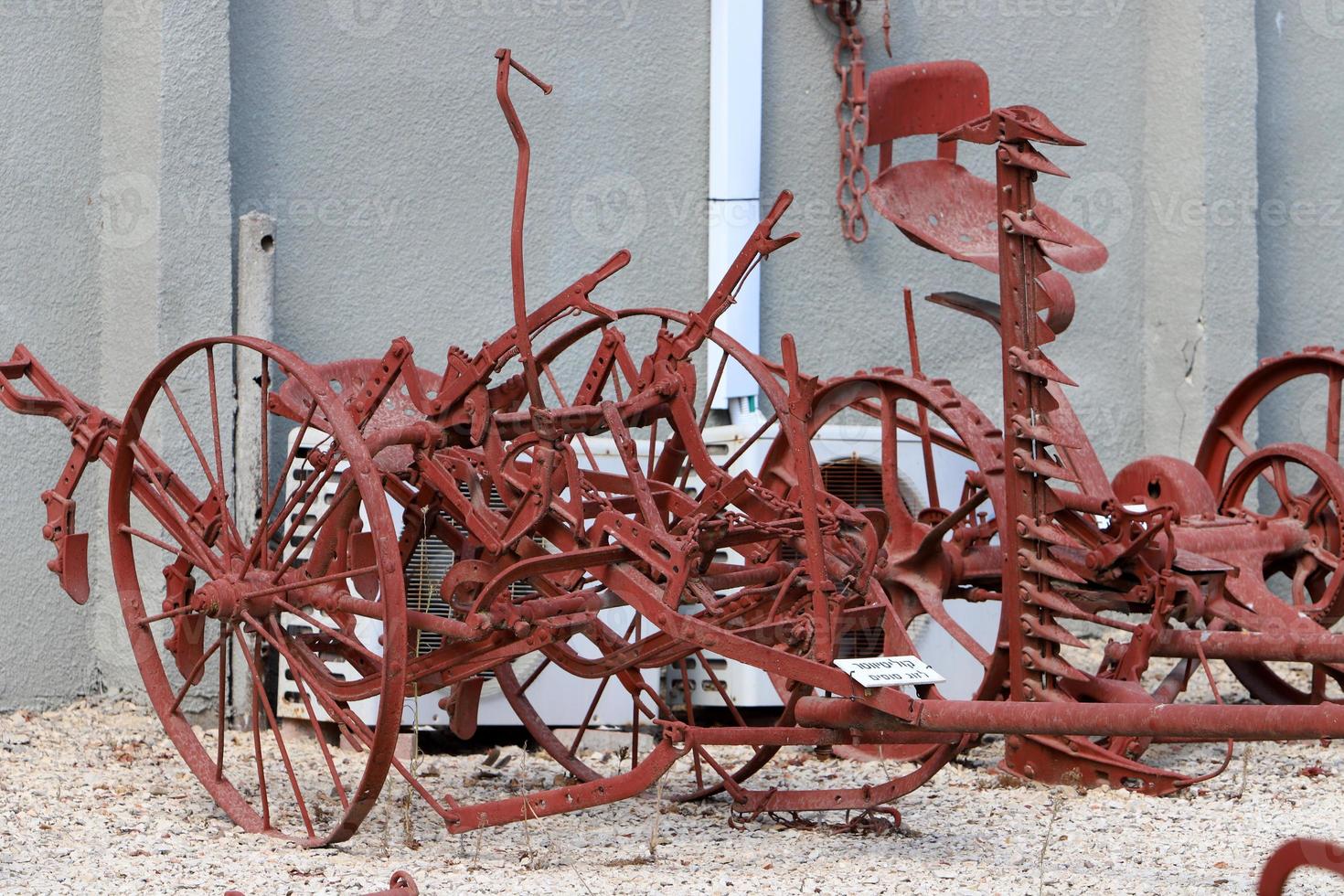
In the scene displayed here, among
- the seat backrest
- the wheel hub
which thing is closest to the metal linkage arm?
the wheel hub

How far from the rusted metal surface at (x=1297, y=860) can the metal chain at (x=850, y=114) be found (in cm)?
451

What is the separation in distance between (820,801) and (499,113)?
125 inches

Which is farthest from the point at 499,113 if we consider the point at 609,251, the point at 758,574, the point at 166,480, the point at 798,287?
the point at 758,574

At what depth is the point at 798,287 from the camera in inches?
267

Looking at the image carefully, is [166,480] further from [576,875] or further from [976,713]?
[976,713]

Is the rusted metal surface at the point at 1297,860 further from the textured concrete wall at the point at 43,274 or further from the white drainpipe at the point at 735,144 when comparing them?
the textured concrete wall at the point at 43,274

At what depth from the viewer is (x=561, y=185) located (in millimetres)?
6453

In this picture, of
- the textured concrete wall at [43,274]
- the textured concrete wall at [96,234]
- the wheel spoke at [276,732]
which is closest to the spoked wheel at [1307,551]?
the wheel spoke at [276,732]

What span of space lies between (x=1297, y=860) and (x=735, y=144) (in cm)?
447

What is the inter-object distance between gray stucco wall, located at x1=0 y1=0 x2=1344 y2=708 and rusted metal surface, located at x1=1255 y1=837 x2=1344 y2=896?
13.2 ft

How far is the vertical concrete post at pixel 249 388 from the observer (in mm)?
5590

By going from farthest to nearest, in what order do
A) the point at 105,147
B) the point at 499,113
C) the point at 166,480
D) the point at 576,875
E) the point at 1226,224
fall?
the point at 1226,224 → the point at 499,113 → the point at 105,147 → the point at 166,480 → the point at 576,875

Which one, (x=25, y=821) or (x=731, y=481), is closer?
(x=731, y=481)

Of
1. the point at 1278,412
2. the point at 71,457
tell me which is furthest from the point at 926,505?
the point at 71,457
